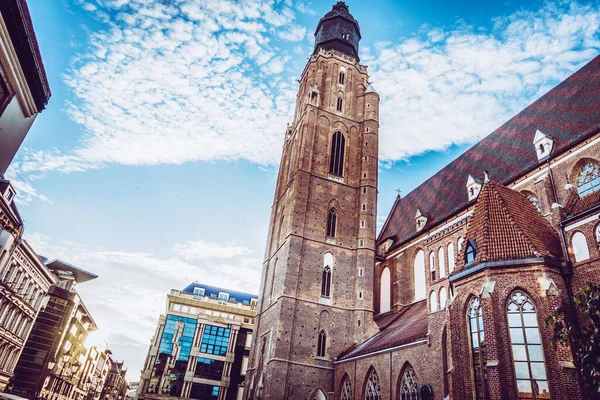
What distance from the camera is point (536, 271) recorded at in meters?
15.6

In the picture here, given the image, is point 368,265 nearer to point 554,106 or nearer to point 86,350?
point 554,106

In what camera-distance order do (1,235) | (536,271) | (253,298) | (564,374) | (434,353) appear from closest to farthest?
1. (1,235)
2. (564,374)
3. (536,271)
4. (434,353)
5. (253,298)

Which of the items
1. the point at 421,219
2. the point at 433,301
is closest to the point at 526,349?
the point at 433,301

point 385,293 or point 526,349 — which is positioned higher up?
point 385,293

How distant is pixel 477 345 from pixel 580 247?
216 inches

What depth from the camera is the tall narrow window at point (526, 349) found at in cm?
1397

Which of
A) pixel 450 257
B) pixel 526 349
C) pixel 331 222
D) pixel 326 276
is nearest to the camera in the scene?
pixel 526 349

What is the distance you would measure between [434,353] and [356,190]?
20.4 metres

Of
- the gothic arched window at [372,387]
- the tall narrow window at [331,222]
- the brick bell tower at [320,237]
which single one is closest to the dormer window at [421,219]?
the brick bell tower at [320,237]

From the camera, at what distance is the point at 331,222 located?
119ft

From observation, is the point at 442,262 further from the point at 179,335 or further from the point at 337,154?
the point at 179,335

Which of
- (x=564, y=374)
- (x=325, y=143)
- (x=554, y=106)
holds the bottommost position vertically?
(x=564, y=374)

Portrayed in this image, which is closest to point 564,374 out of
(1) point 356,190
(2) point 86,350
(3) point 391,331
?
(3) point 391,331

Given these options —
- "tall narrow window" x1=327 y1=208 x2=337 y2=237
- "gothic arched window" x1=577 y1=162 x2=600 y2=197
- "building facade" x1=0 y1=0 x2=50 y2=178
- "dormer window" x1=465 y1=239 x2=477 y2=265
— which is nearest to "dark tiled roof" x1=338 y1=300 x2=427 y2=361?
"dormer window" x1=465 y1=239 x2=477 y2=265
